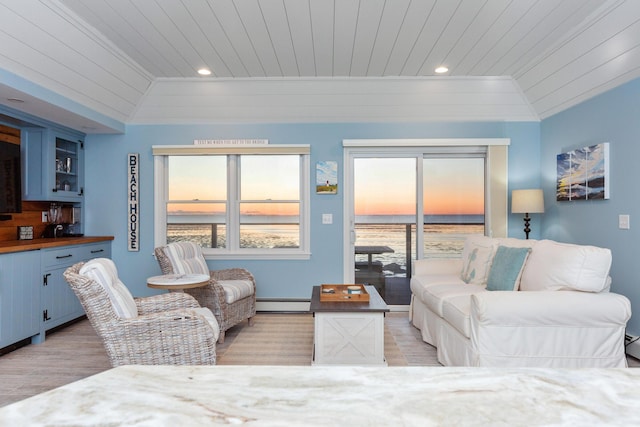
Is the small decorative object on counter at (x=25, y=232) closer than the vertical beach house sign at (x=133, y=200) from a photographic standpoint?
Yes

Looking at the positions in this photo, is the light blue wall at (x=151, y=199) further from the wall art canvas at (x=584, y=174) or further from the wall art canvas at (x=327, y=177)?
the wall art canvas at (x=584, y=174)

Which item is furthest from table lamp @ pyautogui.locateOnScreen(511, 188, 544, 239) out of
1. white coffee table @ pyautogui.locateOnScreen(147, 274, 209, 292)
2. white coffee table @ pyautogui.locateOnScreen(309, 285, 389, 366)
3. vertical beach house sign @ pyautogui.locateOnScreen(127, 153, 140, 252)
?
vertical beach house sign @ pyautogui.locateOnScreen(127, 153, 140, 252)

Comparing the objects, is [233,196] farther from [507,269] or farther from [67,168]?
[507,269]

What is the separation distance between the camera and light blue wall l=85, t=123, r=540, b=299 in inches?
174

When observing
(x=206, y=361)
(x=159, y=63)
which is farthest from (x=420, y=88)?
(x=206, y=361)

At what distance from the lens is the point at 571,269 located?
253 centimetres

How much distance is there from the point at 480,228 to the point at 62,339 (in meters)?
4.74

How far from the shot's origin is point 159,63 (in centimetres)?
373

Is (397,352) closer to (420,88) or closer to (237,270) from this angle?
(237,270)

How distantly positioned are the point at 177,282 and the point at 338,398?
2714mm

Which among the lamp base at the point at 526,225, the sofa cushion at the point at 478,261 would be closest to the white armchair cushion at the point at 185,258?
the sofa cushion at the point at 478,261

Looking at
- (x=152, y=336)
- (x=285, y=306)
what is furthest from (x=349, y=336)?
(x=285, y=306)

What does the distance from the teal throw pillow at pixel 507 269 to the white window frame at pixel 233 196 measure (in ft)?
7.01

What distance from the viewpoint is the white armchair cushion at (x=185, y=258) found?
3.58 m
